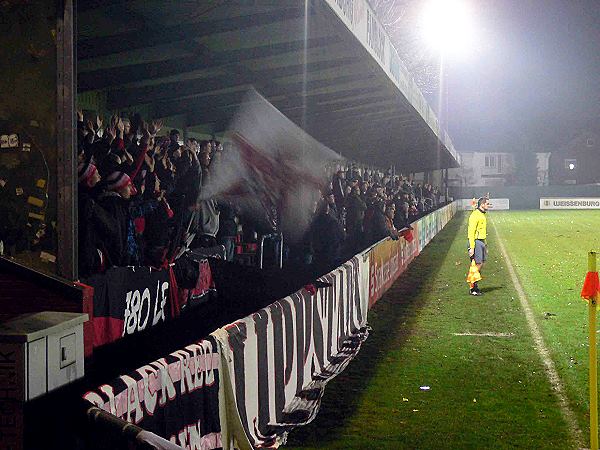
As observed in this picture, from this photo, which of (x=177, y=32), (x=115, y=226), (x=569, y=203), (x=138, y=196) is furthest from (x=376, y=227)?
(x=569, y=203)

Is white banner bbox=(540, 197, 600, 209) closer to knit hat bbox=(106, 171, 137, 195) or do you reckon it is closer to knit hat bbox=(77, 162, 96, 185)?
knit hat bbox=(106, 171, 137, 195)

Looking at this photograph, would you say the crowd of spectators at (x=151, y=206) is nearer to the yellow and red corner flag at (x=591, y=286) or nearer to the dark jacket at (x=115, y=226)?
the dark jacket at (x=115, y=226)

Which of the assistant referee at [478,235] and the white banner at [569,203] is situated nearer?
the assistant referee at [478,235]

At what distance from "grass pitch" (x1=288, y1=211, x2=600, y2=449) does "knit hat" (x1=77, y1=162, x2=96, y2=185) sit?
335 cm

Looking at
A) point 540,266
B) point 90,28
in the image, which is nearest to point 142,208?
point 90,28

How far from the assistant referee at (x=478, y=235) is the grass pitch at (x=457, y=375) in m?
0.71

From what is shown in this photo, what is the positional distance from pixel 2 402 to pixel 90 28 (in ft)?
25.8

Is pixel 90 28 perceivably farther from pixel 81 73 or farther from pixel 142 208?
pixel 142 208

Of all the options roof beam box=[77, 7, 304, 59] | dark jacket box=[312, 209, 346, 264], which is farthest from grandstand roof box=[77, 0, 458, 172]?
dark jacket box=[312, 209, 346, 264]

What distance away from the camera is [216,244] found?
42.4 feet

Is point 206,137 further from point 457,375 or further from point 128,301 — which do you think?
point 457,375

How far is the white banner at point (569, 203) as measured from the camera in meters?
70.2

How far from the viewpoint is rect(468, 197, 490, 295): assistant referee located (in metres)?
16.0

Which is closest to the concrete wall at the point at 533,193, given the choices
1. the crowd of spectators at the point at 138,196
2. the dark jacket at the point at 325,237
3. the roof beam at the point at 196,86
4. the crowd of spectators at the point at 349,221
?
the crowd of spectators at the point at 349,221
